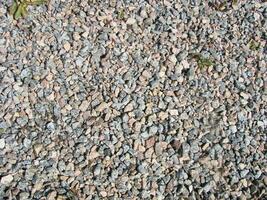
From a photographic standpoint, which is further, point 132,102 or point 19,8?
point 19,8

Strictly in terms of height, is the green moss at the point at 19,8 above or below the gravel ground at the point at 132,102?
above

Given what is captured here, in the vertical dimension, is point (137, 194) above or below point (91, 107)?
below

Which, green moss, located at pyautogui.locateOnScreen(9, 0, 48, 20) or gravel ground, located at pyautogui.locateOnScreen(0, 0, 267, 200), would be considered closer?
gravel ground, located at pyautogui.locateOnScreen(0, 0, 267, 200)

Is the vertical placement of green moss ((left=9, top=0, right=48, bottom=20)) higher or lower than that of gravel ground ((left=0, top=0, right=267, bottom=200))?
higher

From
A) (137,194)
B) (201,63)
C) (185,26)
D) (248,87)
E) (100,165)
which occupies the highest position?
(185,26)

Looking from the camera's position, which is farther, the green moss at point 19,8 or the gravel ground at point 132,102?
the green moss at point 19,8

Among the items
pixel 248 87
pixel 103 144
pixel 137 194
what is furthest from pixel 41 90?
pixel 248 87

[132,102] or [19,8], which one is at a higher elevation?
[19,8]

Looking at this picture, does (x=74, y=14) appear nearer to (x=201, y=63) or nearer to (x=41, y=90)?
(x=41, y=90)
